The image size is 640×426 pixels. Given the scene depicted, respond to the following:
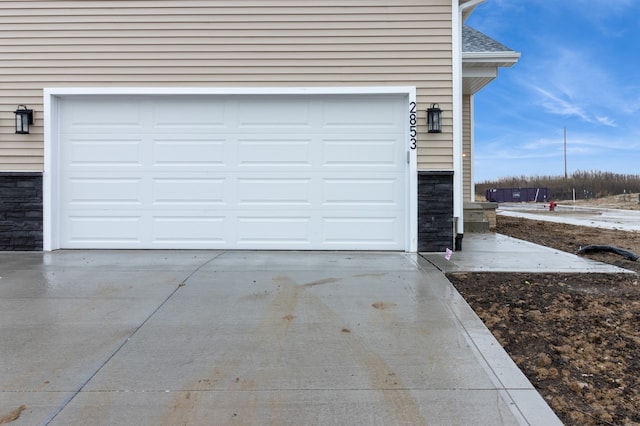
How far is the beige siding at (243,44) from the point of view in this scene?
6426mm

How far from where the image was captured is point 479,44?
836 cm

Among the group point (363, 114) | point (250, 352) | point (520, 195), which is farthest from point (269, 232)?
point (520, 195)

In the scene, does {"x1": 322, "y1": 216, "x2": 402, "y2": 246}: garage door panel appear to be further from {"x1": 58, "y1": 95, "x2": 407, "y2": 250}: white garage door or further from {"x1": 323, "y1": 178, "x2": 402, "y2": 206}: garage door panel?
{"x1": 323, "y1": 178, "x2": 402, "y2": 206}: garage door panel

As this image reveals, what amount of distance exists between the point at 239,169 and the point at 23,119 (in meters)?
3.23

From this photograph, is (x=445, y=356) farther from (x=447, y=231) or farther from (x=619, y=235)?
(x=619, y=235)

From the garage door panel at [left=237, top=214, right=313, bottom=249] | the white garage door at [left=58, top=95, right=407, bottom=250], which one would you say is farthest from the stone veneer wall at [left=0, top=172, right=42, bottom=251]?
the garage door panel at [left=237, top=214, right=313, bottom=249]

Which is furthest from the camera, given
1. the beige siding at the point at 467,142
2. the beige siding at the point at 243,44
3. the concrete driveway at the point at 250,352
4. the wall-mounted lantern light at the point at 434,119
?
the beige siding at the point at 467,142

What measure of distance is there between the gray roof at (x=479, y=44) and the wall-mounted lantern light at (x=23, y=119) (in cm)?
718

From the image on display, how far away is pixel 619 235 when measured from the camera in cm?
979

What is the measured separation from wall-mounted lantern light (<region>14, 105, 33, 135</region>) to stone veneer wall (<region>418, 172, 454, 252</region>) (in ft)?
19.1

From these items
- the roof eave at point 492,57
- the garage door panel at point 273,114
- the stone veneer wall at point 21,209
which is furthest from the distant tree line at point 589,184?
the stone veneer wall at point 21,209

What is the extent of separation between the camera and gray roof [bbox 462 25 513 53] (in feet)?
25.9

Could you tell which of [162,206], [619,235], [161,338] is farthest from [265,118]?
[619,235]

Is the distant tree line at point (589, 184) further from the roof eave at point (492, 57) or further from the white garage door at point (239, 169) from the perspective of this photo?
the white garage door at point (239, 169)
